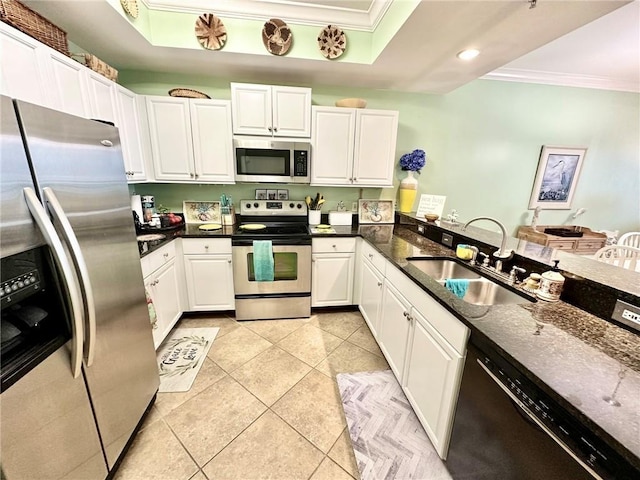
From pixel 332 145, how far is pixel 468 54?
1307 mm

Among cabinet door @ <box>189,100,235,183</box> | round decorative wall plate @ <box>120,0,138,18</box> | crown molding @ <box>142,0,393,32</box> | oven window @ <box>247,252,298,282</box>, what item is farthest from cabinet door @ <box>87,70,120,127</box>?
oven window @ <box>247,252,298,282</box>

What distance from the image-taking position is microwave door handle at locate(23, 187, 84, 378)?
0.82 m

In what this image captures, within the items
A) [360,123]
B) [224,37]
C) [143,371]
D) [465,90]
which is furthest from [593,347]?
[465,90]

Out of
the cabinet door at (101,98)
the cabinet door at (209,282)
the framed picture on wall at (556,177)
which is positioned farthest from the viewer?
the framed picture on wall at (556,177)

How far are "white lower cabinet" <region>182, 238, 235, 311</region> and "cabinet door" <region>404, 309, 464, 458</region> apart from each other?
179 centimetres

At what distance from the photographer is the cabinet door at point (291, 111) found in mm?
2420

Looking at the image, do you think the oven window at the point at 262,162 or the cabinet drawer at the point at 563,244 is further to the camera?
the cabinet drawer at the point at 563,244

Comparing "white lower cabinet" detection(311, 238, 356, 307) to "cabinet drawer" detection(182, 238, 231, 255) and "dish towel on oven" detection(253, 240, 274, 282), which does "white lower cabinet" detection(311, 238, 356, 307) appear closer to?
"dish towel on oven" detection(253, 240, 274, 282)

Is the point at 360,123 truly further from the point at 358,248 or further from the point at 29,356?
the point at 29,356

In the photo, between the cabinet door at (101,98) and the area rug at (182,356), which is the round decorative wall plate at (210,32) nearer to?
the cabinet door at (101,98)

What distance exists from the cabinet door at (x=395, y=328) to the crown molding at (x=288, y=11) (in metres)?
2.19

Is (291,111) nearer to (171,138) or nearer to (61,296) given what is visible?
(171,138)

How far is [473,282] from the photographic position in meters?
1.69

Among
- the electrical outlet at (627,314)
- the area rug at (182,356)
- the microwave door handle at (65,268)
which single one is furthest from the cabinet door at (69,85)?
the electrical outlet at (627,314)
